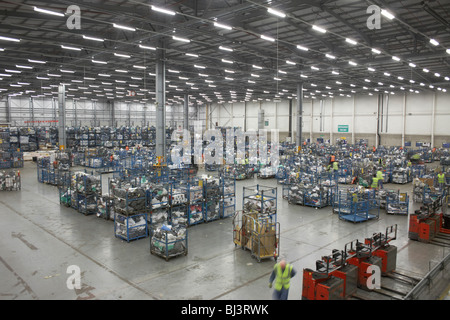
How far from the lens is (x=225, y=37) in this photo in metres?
17.8

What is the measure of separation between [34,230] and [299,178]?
14.0 m

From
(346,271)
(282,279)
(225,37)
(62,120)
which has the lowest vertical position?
(346,271)

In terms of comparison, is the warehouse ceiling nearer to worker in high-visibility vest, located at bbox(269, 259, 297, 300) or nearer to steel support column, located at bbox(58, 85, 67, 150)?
steel support column, located at bbox(58, 85, 67, 150)

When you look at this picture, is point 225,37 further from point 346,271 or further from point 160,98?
point 346,271

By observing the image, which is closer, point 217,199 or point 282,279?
point 282,279

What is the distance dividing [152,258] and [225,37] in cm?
1285

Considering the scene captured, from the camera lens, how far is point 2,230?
12180 mm

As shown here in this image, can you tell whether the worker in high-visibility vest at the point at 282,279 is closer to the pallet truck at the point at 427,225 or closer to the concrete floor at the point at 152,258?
the concrete floor at the point at 152,258

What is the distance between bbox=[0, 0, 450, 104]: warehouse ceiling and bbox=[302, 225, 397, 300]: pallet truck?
885 cm

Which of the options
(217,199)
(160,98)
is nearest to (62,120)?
(160,98)

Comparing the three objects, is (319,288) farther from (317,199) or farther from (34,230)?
(34,230)

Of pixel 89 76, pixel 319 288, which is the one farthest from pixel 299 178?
pixel 89 76

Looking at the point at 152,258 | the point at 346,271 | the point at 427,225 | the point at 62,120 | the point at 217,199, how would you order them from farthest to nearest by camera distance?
the point at 62,120, the point at 217,199, the point at 427,225, the point at 152,258, the point at 346,271
